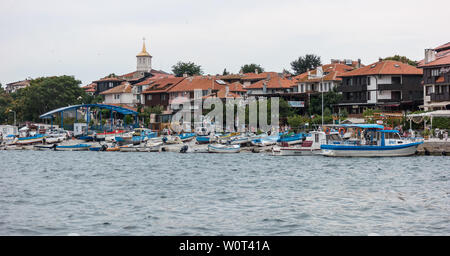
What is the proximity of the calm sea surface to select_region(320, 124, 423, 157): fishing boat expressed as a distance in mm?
4013

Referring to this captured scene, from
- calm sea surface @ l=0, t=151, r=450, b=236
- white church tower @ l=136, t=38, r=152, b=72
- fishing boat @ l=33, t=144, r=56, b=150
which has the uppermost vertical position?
white church tower @ l=136, t=38, r=152, b=72

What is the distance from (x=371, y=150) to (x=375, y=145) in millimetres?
572

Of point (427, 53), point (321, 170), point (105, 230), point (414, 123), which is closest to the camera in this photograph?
point (105, 230)

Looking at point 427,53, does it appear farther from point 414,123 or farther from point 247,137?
point 247,137

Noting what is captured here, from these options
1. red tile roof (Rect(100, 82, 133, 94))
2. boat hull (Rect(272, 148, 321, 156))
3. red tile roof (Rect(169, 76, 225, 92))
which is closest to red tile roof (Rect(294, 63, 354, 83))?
red tile roof (Rect(169, 76, 225, 92))

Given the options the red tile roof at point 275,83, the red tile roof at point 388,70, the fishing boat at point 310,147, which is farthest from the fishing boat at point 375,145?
the red tile roof at point 275,83

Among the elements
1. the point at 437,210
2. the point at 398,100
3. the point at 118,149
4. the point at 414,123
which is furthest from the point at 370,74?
the point at 437,210

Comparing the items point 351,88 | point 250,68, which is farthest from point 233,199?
point 250,68

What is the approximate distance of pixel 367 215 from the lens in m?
23.3

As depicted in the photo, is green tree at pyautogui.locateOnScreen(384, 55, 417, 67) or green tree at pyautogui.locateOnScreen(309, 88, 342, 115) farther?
green tree at pyautogui.locateOnScreen(384, 55, 417, 67)

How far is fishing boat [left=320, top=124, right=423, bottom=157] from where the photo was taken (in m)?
52.5

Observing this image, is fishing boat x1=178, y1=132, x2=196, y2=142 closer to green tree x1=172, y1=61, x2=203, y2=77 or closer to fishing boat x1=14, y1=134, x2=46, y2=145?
fishing boat x1=14, y1=134, x2=46, y2=145

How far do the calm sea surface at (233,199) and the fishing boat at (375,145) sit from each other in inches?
158
